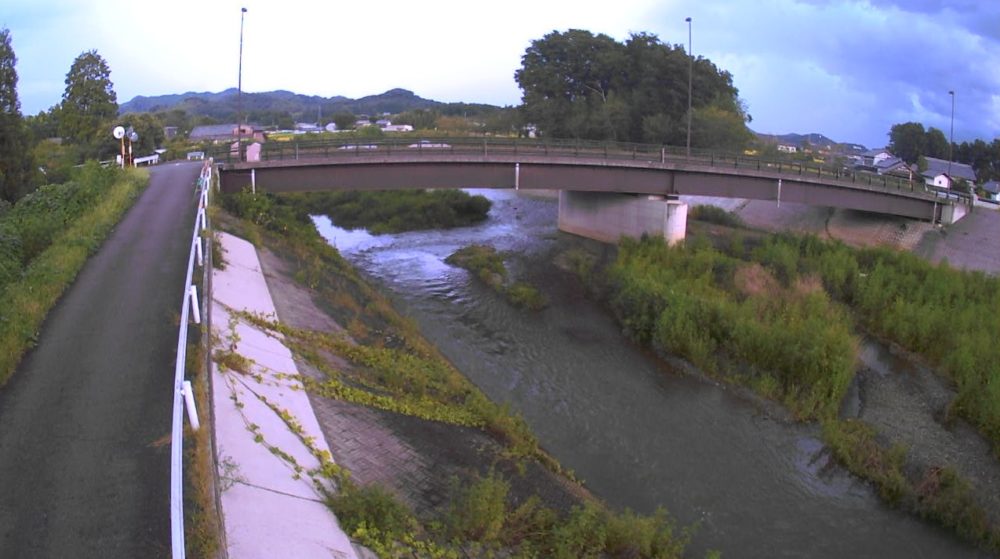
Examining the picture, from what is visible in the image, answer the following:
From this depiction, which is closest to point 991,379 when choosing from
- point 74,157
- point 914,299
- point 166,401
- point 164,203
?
point 914,299

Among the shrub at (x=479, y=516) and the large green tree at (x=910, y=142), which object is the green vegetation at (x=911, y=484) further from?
the large green tree at (x=910, y=142)

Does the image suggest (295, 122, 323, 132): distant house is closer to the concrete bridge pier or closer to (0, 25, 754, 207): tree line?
(0, 25, 754, 207): tree line

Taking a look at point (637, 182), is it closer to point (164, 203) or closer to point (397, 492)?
point (164, 203)

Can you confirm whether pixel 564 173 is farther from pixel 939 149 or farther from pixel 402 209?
pixel 939 149

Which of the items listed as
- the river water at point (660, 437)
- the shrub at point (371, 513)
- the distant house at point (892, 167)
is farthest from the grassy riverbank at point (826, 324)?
the distant house at point (892, 167)

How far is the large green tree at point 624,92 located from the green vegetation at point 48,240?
49.5 metres

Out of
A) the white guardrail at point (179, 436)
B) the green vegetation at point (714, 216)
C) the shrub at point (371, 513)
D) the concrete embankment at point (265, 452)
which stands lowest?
the shrub at point (371, 513)

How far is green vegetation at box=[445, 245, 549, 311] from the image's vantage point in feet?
100

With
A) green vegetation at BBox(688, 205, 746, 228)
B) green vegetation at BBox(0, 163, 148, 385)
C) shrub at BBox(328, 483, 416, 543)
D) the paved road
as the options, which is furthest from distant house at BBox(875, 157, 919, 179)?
shrub at BBox(328, 483, 416, 543)

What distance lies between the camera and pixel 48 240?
66.9 feet

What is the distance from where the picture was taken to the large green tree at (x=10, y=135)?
94.2 ft

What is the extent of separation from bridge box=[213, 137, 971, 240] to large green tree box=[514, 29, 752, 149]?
23.3 m

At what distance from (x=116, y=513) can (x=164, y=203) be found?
19848 millimetres

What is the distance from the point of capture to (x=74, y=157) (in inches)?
1678
